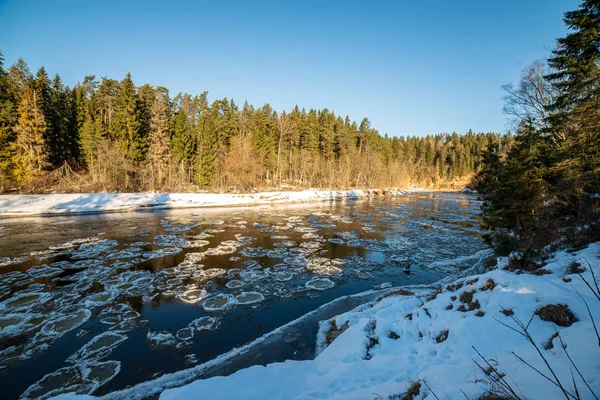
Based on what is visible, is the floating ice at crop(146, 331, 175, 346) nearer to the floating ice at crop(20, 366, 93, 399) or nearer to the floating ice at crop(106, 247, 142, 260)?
the floating ice at crop(20, 366, 93, 399)

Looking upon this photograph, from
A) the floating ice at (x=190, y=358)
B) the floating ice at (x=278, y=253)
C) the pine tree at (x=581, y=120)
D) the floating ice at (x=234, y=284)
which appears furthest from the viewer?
the floating ice at (x=278, y=253)

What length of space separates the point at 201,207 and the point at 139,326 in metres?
28.8

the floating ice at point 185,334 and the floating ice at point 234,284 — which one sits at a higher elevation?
the floating ice at point 234,284

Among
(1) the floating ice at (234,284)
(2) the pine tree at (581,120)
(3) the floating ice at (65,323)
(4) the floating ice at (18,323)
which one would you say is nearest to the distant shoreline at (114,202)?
(4) the floating ice at (18,323)

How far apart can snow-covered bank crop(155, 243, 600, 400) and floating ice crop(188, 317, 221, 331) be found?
9.37ft

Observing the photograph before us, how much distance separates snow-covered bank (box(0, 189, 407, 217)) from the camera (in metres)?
26.6

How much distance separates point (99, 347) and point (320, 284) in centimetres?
698

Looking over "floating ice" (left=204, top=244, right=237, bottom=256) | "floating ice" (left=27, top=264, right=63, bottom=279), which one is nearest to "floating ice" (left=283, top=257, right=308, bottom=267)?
"floating ice" (left=204, top=244, right=237, bottom=256)

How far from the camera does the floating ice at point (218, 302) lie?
8812mm

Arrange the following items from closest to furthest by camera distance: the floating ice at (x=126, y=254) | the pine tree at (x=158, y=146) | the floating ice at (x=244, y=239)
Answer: the floating ice at (x=126, y=254) → the floating ice at (x=244, y=239) → the pine tree at (x=158, y=146)

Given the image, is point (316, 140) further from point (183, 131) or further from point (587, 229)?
point (587, 229)

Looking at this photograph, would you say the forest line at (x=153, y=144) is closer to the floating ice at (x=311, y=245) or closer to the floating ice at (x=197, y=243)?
the floating ice at (x=311, y=245)

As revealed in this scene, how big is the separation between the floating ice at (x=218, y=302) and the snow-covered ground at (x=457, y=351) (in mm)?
3471

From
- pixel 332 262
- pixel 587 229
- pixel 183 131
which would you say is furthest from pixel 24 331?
pixel 183 131
